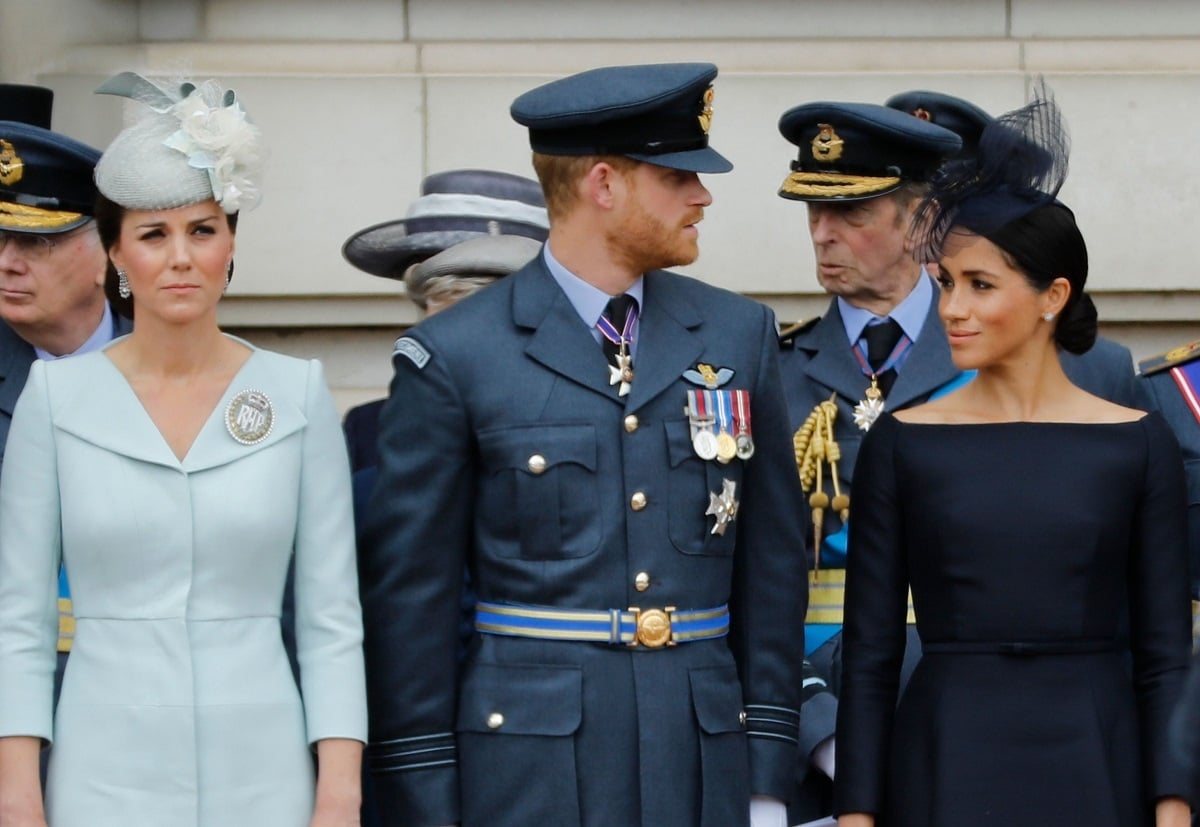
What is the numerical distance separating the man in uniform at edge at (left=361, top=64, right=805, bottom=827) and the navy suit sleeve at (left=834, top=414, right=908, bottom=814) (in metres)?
0.13

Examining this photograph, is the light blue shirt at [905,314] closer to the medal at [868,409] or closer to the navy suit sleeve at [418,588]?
the medal at [868,409]

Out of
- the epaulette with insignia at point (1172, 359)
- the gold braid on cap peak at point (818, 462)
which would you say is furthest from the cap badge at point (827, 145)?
the epaulette with insignia at point (1172, 359)

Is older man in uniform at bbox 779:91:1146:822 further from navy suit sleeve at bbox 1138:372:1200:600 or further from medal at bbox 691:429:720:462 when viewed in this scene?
medal at bbox 691:429:720:462

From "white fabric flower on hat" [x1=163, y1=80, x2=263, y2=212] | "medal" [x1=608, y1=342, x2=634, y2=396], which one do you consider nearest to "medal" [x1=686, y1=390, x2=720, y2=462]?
"medal" [x1=608, y1=342, x2=634, y2=396]

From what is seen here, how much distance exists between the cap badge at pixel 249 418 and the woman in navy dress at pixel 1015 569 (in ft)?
3.41

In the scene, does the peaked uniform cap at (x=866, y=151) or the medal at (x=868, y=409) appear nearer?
the medal at (x=868, y=409)

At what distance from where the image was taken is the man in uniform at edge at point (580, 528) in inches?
157

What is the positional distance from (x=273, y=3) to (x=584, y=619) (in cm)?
337

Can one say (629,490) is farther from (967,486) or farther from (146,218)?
(146,218)

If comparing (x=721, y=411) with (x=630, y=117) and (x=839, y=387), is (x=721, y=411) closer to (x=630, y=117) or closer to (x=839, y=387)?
(x=630, y=117)

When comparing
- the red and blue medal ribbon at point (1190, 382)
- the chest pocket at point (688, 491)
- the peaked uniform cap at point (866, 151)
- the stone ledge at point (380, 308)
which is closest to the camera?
the chest pocket at point (688, 491)

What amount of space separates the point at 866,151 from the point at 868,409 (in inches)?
22.8

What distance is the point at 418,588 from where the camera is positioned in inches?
159

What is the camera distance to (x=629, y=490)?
4020mm
